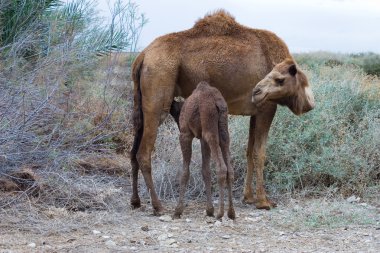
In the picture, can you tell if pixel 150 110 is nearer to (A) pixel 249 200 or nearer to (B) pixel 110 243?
(A) pixel 249 200

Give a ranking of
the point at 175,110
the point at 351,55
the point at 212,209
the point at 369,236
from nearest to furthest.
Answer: the point at 369,236
the point at 212,209
the point at 175,110
the point at 351,55

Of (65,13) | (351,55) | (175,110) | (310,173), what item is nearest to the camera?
(175,110)

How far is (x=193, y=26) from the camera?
895 centimetres

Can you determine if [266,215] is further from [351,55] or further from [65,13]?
[351,55]

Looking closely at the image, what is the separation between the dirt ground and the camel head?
1.30 m

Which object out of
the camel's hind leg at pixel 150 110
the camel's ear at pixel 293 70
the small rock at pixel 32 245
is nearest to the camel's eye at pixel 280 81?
the camel's ear at pixel 293 70

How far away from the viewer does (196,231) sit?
735 centimetres

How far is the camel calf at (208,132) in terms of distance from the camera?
763 cm

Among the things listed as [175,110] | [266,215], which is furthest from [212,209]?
[175,110]

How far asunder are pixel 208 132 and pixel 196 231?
109cm

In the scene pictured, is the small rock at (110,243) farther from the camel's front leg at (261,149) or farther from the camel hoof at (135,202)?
the camel's front leg at (261,149)

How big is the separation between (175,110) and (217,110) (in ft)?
3.08

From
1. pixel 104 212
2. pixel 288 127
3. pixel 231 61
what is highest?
pixel 231 61

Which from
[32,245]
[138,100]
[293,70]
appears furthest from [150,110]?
[32,245]
